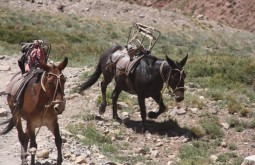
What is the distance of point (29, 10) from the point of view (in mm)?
41125

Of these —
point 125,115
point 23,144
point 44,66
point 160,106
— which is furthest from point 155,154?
point 44,66

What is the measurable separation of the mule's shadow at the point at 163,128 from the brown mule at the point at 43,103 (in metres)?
3.78

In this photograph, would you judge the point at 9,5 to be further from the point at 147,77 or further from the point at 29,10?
the point at 147,77

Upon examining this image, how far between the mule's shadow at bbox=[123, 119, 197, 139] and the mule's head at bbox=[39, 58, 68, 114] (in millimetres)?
4281

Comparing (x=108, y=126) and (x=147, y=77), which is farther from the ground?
(x=147, y=77)

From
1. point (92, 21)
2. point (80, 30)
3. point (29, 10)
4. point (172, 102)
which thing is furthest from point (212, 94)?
point (29, 10)

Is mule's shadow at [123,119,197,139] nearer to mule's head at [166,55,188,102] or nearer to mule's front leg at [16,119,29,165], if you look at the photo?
mule's head at [166,55,188,102]

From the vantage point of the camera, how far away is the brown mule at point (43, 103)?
707 cm

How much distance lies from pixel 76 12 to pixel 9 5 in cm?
599

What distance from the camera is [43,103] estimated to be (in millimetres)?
7508

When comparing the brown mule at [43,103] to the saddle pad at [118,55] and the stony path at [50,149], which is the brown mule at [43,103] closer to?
the stony path at [50,149]

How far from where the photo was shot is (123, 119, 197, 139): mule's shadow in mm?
11141

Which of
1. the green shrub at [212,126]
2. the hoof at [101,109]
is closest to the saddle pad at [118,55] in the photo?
the hoof at [101,109]

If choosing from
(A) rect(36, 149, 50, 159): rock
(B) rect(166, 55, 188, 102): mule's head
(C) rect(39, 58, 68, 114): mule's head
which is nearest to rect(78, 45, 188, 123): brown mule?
(B) rect(166, 55, 188, 102): mule's head
